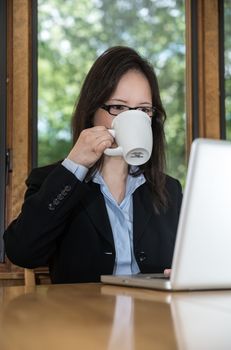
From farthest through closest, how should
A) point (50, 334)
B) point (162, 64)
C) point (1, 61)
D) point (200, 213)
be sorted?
point (162, 64), point (1, 61), point (200, 213), point (50, 334)

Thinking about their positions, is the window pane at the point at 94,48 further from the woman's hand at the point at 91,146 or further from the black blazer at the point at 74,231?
the woman's hand at the point at 91,146

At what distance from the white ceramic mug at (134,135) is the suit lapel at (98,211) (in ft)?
0.77

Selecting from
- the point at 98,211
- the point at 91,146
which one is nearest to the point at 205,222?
the point at 91,146

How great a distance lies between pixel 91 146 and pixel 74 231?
0.28 meters

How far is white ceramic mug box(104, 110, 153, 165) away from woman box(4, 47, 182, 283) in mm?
65

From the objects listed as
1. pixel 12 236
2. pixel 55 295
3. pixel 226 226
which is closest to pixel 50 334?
pixel 55 295

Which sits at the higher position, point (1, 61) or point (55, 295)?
point (1, 61)

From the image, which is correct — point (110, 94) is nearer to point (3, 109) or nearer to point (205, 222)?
point (3, 109)

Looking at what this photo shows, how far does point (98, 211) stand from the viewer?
5.35 ft

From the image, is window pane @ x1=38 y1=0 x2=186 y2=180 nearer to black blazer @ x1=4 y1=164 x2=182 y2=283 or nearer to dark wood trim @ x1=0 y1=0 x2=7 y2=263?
dark wood trim @ x1=0 y1=0 x2=7 y2=263

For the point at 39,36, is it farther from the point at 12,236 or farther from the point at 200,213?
the point at 200,213

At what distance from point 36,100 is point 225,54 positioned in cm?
87

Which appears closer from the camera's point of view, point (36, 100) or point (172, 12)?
point (36, 100)

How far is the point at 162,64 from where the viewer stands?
8.27 ft
